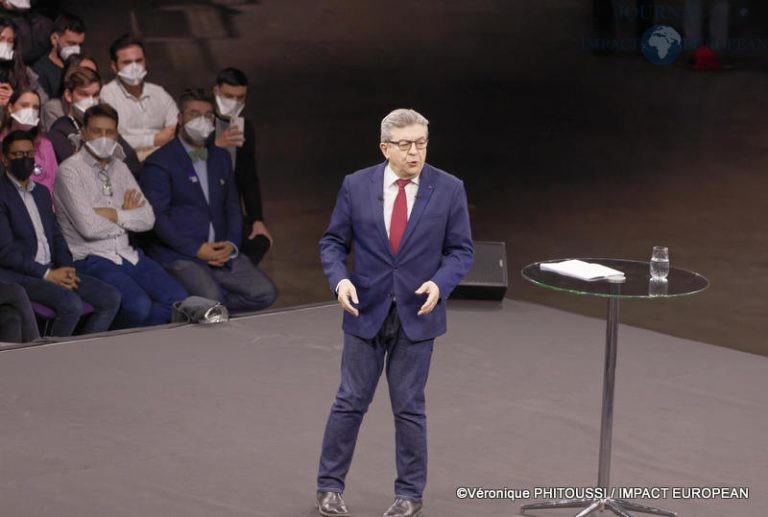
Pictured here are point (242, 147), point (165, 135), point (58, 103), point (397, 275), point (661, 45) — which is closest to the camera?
point (397, 275)

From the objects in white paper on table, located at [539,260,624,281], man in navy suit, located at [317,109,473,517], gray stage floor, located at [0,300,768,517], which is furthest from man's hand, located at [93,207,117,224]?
white paper on table, located at [539,260,624,281]

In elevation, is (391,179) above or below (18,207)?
above

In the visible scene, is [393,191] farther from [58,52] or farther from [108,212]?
[58,52]

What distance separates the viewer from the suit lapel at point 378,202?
4.13m

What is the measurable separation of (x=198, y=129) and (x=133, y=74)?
1.71 feet

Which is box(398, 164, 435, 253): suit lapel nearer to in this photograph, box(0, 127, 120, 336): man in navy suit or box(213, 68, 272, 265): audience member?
box(0, 127, 120, 336): man in navy suit

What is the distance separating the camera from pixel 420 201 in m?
4.14

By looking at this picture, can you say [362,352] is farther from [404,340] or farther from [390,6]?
[390,6]

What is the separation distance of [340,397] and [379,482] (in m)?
0.63

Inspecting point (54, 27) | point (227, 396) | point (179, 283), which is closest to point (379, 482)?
point (227, 396)

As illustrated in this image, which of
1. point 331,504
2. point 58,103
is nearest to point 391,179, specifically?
point 331,504

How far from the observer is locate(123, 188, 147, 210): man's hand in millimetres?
7250

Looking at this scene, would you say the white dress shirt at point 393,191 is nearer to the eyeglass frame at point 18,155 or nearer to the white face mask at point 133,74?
the eyeglass frame at point 18,155

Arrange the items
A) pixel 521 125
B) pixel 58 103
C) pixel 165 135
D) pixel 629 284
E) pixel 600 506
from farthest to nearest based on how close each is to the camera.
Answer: pixel 521 125
pixel 165 135
pixel 58 103
pixel 600 506
pixel 629 284
